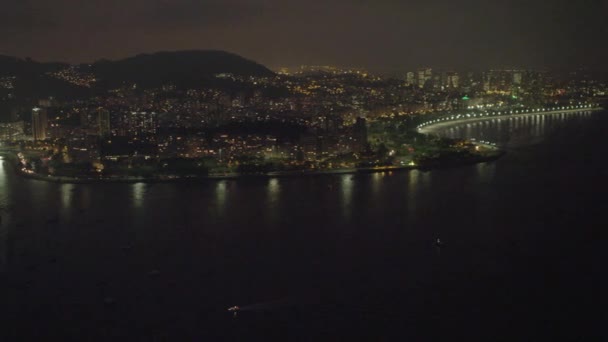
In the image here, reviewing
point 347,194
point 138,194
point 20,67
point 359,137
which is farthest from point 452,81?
point 138,194

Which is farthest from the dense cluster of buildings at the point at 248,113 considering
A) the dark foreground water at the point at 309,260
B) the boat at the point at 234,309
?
the boat at the point at 234,309

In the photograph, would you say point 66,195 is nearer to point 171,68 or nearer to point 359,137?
point 359,137

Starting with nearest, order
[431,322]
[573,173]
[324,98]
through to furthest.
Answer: [431,322]
[573,173]
[324,98]

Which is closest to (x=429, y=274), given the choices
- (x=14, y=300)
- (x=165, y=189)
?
(x=14, y=300)

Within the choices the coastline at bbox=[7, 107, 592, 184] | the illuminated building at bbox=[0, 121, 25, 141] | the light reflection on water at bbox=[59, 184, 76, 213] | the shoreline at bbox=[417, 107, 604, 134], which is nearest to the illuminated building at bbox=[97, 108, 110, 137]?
the illuminated building at bbox=[0, 121, 25, 141]

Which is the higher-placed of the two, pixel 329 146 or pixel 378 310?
pixel 329 146

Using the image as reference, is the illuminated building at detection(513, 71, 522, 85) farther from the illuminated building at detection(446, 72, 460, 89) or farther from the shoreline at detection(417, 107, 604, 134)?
the shoreline at detection(417, 107, 604, 134)

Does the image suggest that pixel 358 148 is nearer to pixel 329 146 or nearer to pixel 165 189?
pixel 329 146
